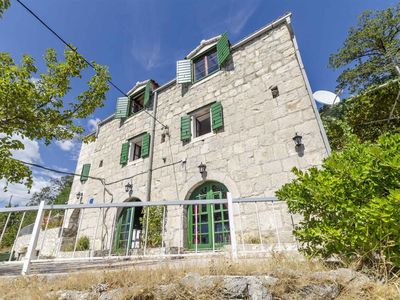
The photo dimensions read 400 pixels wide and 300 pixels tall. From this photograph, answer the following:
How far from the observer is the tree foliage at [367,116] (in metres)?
6.43

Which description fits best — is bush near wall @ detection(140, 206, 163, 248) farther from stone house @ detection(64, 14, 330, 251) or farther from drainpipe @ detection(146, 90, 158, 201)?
drainpipe @ detection(146, 90, 158, 201)

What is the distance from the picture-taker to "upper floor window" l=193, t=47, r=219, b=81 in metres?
8.55

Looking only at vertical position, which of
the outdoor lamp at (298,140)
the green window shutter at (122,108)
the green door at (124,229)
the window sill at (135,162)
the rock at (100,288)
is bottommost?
the rock at (100,288)

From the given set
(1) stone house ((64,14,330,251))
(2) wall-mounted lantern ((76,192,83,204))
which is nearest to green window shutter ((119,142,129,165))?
(1) stone house ((64,14,330,251))

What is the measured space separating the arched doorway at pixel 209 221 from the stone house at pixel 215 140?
3cm

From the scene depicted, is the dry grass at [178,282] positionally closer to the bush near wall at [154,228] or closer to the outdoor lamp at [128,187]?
the bush near wall at [154,228]

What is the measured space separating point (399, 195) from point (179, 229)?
5484 millimetres

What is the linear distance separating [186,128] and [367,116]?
18.2 ft

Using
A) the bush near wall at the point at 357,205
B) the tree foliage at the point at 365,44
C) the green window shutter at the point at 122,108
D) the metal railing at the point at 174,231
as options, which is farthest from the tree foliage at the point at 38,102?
the tree foliage at the point at 365,44

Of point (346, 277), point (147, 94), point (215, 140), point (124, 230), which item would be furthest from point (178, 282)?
point (147, 94)

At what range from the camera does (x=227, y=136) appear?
6.86 m

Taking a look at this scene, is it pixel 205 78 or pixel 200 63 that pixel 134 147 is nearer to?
pixel 205 78

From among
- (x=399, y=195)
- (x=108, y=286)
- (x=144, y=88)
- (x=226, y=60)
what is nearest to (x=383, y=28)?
(x=226, y=60)

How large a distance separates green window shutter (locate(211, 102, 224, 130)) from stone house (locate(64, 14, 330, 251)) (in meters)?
0.04
